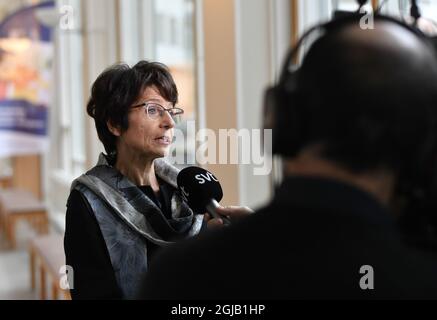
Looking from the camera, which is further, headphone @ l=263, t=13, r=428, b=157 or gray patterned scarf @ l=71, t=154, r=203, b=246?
gray patterned scarf @ l=71, t=154, r=203, b=246

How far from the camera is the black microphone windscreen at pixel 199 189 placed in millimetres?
1508

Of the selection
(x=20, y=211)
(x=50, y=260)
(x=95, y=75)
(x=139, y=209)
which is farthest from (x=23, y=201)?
(x=139, y=209)

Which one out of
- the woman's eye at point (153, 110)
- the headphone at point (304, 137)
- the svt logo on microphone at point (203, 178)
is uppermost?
the woman's eye at point (153, 110)

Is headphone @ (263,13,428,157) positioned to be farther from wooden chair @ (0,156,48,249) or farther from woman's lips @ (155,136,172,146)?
wooden chair @ (0,156,48,249)

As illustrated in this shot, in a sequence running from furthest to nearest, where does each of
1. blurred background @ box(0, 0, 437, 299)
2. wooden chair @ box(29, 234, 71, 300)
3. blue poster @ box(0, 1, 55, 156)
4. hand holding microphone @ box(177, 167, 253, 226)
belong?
1. blue poster @ box(0, 1, 55, 156)
2. wooden chair @ box(29, 234, 71, 300)
3. blurred background @ box(0, 0, 437, 299)
4. hand holding microphone @ box(177, 167, 253, 226)

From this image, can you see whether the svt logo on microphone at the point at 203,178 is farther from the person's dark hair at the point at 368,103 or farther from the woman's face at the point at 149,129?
the person's dark hair at the point at 368,103

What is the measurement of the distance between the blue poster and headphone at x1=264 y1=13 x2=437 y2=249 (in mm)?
6205

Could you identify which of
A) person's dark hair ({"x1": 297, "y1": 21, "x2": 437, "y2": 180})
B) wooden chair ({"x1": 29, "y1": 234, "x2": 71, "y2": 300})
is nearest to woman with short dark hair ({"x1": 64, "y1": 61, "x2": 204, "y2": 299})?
person's dark hair ({"x1": 297, "y1": 21, "x2": 437, "y2": 180})

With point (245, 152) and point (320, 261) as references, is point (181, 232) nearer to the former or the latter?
point (320, 261)

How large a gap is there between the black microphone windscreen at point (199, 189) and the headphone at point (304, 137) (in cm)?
76

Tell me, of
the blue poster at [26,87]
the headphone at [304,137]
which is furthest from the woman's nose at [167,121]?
the blue poster at [26,87]

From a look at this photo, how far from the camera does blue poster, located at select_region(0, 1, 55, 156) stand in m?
6.56

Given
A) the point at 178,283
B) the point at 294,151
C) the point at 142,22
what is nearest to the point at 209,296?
the point at 178,283
